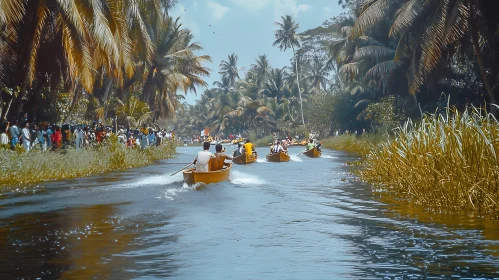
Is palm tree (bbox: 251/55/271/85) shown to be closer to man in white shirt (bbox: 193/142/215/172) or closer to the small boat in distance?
the small boat in distance

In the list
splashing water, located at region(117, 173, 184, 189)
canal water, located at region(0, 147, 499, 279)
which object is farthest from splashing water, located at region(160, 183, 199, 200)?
splashing water, located at region(117, 173, 184, 189)

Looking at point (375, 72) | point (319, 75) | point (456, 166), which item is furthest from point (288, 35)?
point (456, 166)

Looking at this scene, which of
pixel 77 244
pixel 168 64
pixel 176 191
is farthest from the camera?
pixel 168 64

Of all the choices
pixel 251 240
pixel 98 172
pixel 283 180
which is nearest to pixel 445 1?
pixel 283 180

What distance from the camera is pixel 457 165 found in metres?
12.9

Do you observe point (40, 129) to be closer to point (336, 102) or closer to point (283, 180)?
point (283, 180)

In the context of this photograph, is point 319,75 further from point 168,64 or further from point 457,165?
point 457,165

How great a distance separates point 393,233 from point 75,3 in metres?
15.7

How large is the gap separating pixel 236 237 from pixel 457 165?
15.6ft

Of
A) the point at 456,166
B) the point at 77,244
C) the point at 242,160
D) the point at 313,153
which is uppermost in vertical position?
the point at 456,166

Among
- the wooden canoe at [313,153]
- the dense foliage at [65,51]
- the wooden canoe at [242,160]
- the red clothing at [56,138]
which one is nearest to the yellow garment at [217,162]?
the dense foliage at [65,51]

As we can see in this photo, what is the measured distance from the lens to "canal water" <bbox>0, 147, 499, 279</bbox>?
330 inches

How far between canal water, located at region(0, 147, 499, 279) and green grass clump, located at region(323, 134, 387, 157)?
32.7 m

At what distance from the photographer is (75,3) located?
22.9 metres
